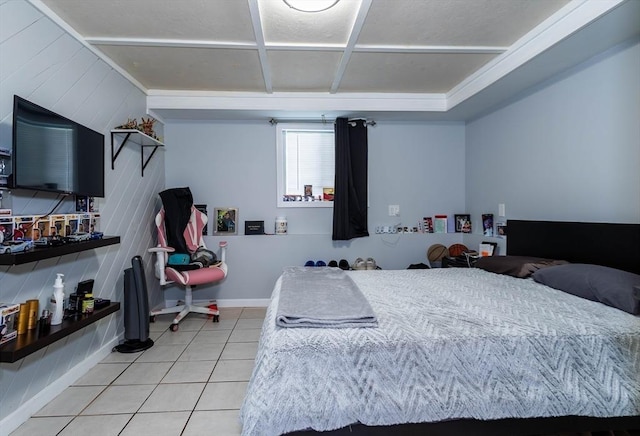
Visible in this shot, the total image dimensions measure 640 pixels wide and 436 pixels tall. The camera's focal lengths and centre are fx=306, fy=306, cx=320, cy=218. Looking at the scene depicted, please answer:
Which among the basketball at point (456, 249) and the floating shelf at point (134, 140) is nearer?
the floating shelf at point (134, 140)

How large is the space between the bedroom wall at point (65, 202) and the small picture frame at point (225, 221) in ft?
2.66

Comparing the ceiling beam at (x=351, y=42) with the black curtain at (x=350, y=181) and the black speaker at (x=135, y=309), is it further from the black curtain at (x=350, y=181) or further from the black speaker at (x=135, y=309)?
the black speaker at (x=135, y=309)

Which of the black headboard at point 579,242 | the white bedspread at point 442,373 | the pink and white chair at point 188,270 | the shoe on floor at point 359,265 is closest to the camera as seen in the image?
the white bedspread at point 442,373

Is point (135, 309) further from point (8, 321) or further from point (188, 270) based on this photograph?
point (8, 321)

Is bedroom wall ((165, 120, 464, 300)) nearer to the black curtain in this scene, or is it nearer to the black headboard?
the black curtain

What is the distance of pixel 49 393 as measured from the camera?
1915mm

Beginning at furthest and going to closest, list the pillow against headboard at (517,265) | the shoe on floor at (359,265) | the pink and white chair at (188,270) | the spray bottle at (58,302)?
the shoe on floor at (359,265) → the pink and white chair at (188,270) → the pillow against headboard at (517,265) → the spray bottle at (58,302)

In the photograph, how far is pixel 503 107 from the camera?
10.7 feet

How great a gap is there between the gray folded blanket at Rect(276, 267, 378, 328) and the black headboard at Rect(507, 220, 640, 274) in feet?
5.61

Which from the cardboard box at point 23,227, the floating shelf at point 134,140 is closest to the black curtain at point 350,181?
the floating shelf at point 134,140

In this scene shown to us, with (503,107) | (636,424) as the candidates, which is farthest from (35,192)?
(503,107)

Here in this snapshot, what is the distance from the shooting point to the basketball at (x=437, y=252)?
12.6 feet

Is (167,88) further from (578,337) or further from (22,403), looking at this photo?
(578,337)

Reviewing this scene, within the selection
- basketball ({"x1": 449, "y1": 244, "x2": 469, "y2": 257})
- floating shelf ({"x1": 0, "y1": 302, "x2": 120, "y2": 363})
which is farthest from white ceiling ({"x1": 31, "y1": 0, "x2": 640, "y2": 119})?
floating shelf ({"x1": 0, "y1": 302, "x2": 120, "y2": 363})
